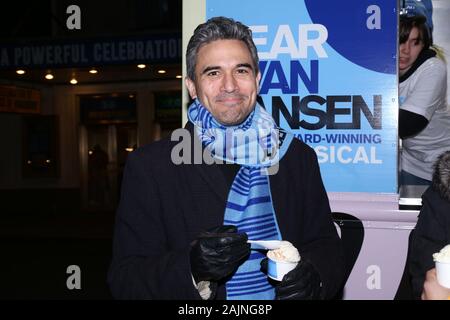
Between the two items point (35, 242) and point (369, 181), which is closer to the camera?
point (369, 181)

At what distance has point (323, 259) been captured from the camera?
2.27 meters

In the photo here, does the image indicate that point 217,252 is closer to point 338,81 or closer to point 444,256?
point 444,256

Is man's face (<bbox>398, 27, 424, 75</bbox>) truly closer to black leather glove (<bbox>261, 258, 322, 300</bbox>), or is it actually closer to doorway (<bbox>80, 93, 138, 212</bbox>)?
black leather glove (<bbox>261, 258, 322, 300</bbox>)

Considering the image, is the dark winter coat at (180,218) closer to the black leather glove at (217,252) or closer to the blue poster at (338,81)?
the black leather glove at (217,252)

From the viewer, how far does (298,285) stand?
1991mm

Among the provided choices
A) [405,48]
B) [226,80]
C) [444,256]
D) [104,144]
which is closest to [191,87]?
[226,80]

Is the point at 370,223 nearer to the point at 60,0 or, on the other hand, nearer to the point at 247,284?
the point at 247,284

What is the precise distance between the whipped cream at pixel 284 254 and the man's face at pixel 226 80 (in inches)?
23.7

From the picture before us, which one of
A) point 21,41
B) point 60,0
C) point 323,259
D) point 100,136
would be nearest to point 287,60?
point 323,259

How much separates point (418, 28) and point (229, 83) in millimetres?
2017

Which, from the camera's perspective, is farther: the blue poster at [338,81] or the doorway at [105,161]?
the doorway at [105,161]

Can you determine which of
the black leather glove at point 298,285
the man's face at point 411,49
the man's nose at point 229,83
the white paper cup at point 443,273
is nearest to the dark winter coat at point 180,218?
the black leather glove at point 298,285

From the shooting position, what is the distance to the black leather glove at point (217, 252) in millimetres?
1904
